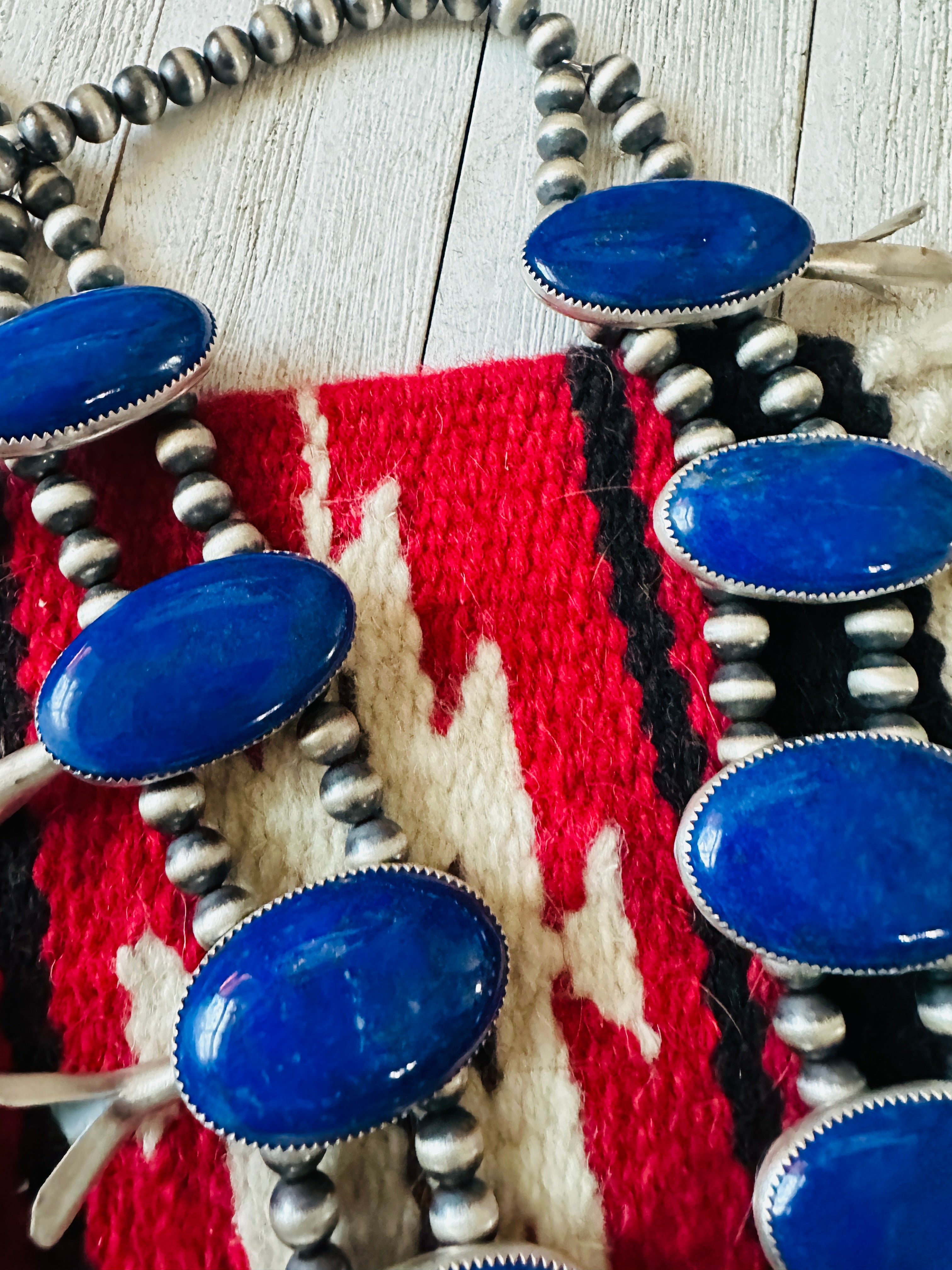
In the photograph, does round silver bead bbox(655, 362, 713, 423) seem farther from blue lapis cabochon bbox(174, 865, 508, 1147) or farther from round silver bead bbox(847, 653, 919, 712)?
blue lapis cabochon bbox(174, 865, 508, 1147)

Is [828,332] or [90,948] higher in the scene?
[828,332]

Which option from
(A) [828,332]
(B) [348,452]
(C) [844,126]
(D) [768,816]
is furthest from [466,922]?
(C) [844,126]

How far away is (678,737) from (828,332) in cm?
23

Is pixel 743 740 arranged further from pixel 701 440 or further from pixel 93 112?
pixel 93 112

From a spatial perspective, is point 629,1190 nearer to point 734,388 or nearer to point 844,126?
point 734,388

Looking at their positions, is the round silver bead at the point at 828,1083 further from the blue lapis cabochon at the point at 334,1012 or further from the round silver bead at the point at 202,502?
the round silver bead at the point at 202,502

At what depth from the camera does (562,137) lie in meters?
0.53

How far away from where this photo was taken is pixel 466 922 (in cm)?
37

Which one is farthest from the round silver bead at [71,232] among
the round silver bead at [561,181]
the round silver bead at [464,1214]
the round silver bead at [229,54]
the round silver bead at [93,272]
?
the round silver bead at [464,1214]

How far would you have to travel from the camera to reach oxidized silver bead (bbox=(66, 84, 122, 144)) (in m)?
0.52

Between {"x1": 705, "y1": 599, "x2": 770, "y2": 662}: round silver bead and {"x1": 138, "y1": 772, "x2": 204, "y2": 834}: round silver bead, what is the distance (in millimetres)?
218

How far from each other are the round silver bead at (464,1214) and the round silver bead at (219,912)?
120mm

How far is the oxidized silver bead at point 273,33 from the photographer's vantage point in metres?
0.54

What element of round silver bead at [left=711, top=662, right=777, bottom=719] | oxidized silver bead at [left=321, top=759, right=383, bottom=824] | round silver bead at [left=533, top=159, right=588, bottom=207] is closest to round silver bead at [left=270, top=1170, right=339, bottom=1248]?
oxidized silver bead at [left=321, top=759, right=383, bottom=824]
